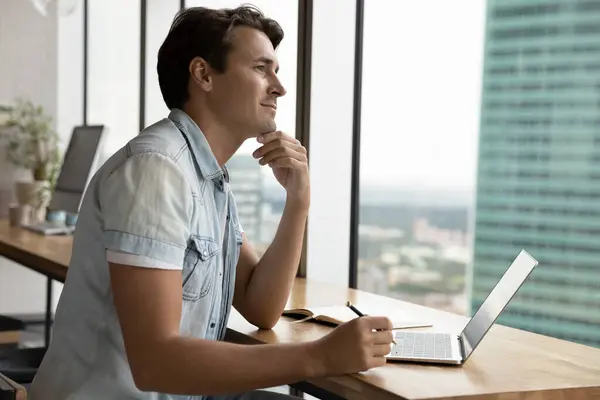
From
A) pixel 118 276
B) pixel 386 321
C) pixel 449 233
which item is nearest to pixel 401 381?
pixel 386 321

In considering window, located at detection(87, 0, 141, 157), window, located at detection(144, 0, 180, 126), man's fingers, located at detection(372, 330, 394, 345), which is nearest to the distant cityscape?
window, located at detection(87, 0, 141, 157)

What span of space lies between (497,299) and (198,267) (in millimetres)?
586

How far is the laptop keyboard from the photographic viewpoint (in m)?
1.74

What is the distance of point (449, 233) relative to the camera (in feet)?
81.7

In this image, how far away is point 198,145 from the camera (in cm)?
180

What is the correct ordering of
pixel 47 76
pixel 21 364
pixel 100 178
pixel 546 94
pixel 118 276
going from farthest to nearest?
1. pixel 546 94
2. pixel 47 76
3. pixel 21 364
4. pixel 100 178
5. pixel 118 276

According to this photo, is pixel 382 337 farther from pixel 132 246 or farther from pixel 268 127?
pixel 268 127

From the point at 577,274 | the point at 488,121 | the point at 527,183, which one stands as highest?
the point at 488,121

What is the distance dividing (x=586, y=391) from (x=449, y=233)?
2363 cm

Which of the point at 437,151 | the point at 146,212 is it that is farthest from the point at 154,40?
the point at 437,151

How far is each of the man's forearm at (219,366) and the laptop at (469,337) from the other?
290 millimetres

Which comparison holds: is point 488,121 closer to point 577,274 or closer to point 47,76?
point 577,274

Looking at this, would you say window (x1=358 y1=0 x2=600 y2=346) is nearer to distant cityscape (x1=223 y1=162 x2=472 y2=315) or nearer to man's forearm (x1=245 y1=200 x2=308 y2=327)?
distant cityscape (x1=223 y1=162 x2=472 y2=315)

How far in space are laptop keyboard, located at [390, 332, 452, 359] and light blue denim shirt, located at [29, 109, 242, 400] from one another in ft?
1.27
